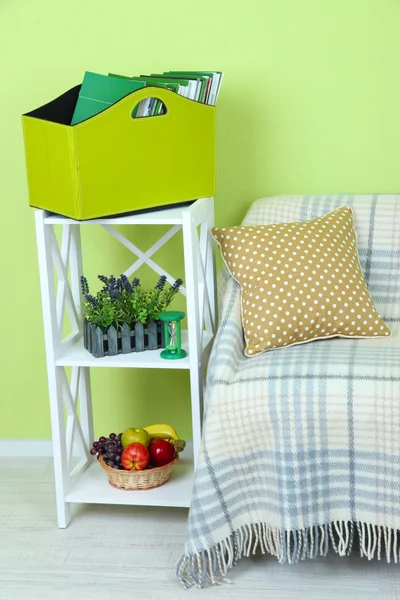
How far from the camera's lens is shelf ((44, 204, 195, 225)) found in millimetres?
2107

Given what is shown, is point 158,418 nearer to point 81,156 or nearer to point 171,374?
point 171,374

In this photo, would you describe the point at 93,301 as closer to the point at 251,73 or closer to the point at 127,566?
the point at 127,566

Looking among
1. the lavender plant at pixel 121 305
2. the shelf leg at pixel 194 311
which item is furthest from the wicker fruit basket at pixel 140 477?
the lavender plant at pixel 121 305

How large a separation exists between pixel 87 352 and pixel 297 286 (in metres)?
0.59

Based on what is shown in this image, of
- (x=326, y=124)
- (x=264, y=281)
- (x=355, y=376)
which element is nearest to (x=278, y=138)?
(x=326, y=124)

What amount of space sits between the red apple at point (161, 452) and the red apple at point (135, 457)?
0.03 m

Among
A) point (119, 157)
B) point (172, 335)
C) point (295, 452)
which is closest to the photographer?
point (295, 452)

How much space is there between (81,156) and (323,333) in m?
0.71

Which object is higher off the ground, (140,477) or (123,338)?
(123,338)

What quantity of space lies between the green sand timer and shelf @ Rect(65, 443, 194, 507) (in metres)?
0.37

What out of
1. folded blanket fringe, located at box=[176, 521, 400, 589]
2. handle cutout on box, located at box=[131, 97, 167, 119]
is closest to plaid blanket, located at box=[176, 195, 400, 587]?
folded blanket fringe, located at box=[176, 521, 400, 589]

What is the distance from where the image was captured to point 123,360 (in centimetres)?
222

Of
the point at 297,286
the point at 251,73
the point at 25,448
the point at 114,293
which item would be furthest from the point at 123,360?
the point at 251,73

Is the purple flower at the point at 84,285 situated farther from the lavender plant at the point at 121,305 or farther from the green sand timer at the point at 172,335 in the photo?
the green sand timer at the point at 172,335
